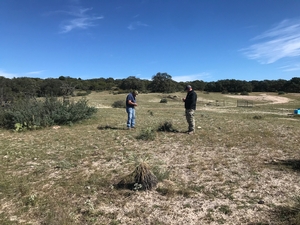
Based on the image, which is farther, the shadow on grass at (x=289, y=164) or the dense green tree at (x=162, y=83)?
the dense green tree at (x=162, y=83)

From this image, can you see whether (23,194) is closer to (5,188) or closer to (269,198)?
(5,188)

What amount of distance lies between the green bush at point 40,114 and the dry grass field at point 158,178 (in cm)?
211

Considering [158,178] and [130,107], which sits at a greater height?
[130,107]

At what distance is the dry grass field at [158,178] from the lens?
4.10 m

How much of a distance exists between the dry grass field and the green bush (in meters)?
2.11

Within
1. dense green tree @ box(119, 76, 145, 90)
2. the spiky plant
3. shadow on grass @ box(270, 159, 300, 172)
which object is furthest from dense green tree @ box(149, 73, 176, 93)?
the spiky plant

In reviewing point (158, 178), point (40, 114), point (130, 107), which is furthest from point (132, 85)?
point (158, 178)

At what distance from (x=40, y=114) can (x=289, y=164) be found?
1076 centimetres

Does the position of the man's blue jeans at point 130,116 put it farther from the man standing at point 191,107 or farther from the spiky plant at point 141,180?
the spiky plant at point 141,180

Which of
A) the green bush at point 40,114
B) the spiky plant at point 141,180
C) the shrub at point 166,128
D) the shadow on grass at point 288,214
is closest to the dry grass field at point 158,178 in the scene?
the shadow on grass at point 288,214

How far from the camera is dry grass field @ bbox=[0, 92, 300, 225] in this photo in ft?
13.4

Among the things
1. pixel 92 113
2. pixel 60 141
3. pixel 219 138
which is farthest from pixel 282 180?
pixel 92 113

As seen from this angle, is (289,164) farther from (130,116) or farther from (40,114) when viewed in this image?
(40,114)

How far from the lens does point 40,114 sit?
12492mm
